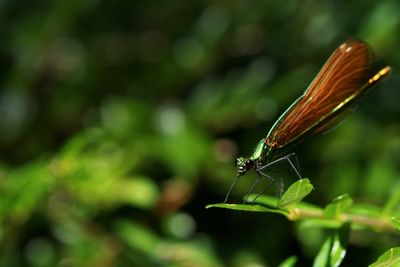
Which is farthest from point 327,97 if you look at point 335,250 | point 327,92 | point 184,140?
point 184,140

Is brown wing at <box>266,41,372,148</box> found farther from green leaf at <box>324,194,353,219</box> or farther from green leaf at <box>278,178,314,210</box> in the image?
green leaf at <box>278,178,314,210</box>

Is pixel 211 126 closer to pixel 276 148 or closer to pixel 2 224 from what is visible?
pixel 2 224

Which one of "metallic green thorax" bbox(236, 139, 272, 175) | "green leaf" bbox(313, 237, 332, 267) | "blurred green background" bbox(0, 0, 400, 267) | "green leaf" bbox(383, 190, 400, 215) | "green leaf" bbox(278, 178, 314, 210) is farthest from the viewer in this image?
"blurred green background" bbox(0, 0, 400, 267)

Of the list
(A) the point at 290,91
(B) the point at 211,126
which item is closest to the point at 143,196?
(B) the point at 211,126

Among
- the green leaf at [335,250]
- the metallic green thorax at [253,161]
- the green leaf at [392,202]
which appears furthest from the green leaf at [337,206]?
the metallic green thorax at [253,161]

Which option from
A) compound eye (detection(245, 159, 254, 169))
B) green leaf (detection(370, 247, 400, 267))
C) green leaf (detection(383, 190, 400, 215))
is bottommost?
green leaf (detection(370, 247, 400, 267))

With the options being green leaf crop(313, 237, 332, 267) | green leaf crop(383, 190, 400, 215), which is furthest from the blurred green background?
green leaf crop(313, 237, 332, 267)
